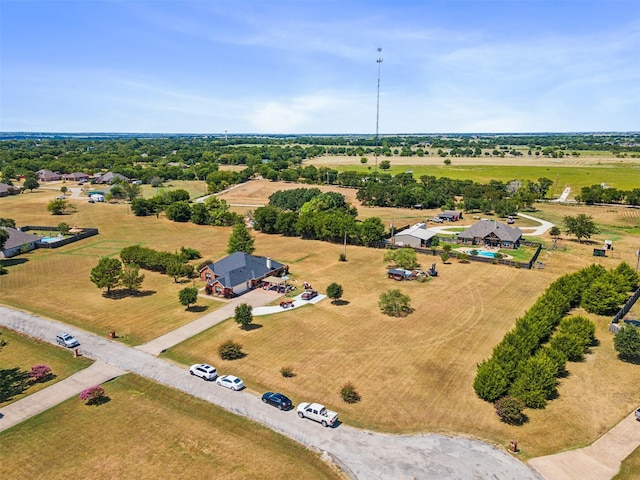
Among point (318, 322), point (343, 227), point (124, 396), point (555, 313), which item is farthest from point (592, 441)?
point (343, 227)

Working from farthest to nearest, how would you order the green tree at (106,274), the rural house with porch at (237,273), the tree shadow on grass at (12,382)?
the rural house with porch at (237,273), the green tree at (106,274), the tree shadow on grass at (12,382)

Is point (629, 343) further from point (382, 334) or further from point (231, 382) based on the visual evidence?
point (231, 382)

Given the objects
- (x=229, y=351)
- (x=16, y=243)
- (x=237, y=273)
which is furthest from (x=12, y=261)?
(x=229, y=351)

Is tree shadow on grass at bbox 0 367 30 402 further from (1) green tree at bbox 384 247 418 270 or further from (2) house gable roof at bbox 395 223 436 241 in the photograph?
(2) house gable roof at bbox 395 223 436 241

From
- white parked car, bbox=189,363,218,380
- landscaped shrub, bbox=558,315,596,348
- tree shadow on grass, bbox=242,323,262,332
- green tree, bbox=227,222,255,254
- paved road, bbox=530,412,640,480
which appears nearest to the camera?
paved road, bbox=530,412,640,480

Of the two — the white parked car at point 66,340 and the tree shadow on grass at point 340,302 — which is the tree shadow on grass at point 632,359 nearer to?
the tree shadow on grass at point 340,302

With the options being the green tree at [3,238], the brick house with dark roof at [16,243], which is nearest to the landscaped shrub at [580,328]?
the green tree at [3,238]

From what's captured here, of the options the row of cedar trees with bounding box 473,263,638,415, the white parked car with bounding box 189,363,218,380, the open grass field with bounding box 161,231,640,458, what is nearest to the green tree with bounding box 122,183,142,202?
the open grass field with bounding box 161,231,640,458
